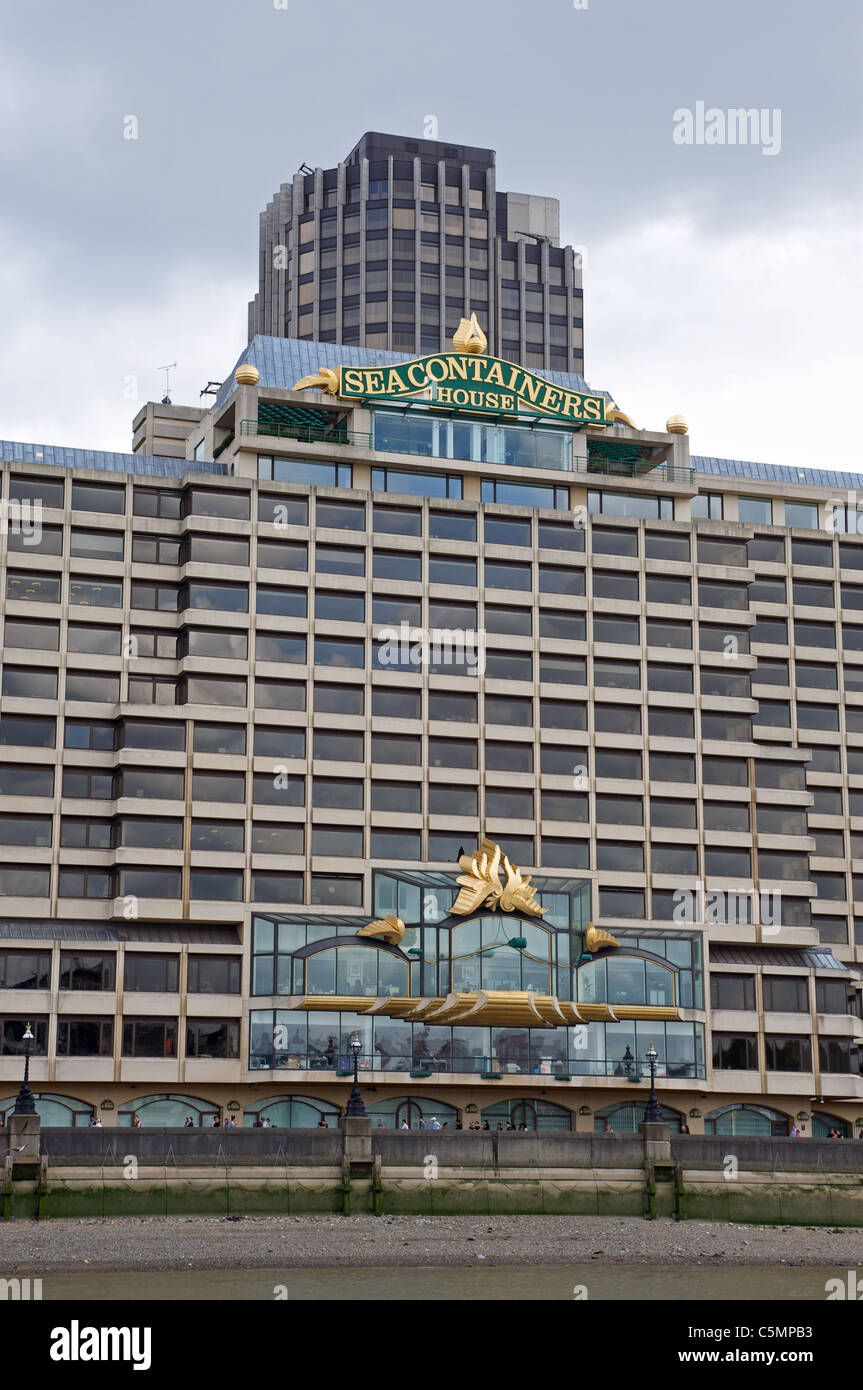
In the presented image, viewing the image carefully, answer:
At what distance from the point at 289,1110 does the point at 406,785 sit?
1850 cm

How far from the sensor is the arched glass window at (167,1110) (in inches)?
3688

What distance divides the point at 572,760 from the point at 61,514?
3100 centimetres

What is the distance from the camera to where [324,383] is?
10350 cm

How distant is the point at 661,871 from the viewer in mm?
103938

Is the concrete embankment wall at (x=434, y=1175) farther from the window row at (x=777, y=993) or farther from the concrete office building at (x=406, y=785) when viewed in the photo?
the window row at (x=777, y=993)

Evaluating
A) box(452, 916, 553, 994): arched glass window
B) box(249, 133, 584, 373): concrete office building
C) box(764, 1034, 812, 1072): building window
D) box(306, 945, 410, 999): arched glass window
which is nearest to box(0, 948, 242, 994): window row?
box(306, 945, 410, 999): arched glass window

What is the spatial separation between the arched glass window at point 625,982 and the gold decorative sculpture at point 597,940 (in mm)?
670

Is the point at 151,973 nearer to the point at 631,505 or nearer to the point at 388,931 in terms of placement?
the point at 388,931

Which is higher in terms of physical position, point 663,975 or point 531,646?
point 531,646

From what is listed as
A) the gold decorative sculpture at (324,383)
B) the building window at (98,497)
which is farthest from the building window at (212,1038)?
the gold decorative sculpture at (324,383)

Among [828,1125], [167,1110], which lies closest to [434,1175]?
[167,1110]
